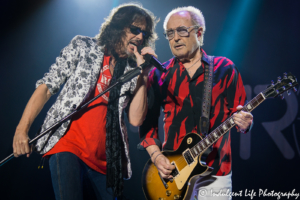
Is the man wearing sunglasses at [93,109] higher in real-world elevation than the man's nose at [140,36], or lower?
lower

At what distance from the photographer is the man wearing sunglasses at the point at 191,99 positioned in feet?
5.90

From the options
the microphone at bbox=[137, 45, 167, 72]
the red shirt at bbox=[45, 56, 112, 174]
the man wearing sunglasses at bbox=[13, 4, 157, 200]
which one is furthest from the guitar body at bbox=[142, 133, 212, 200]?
the microphone at bbox=[137, 45, 167, 72]

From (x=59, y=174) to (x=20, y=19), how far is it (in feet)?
9.83

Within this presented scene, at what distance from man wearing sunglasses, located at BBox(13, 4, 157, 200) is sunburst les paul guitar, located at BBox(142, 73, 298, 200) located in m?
0.32

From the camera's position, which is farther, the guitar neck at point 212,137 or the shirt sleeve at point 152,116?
the shirt sleeve at point 152,116

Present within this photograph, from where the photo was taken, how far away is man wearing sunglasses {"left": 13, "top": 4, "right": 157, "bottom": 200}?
1481 mm

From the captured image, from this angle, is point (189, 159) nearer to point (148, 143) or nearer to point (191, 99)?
point (148, 143)

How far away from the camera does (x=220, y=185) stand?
174 cm

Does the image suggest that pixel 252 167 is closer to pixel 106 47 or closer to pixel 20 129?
pixel 106 47

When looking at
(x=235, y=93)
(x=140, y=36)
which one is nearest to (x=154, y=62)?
(x=140, y=36)

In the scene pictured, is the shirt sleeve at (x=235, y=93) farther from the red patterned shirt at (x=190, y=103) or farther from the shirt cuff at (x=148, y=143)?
the shirt cuff at (x=148, y=143)

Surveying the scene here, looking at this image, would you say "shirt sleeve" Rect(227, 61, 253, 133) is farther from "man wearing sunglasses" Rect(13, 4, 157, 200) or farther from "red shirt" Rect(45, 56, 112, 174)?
"red shirt" Rect(45, 56, 112, 174)

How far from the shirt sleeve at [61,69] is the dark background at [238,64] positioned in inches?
77.8

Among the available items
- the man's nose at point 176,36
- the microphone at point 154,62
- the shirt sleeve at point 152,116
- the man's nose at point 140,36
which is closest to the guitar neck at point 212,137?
the shirt sleeve at point 152,116
